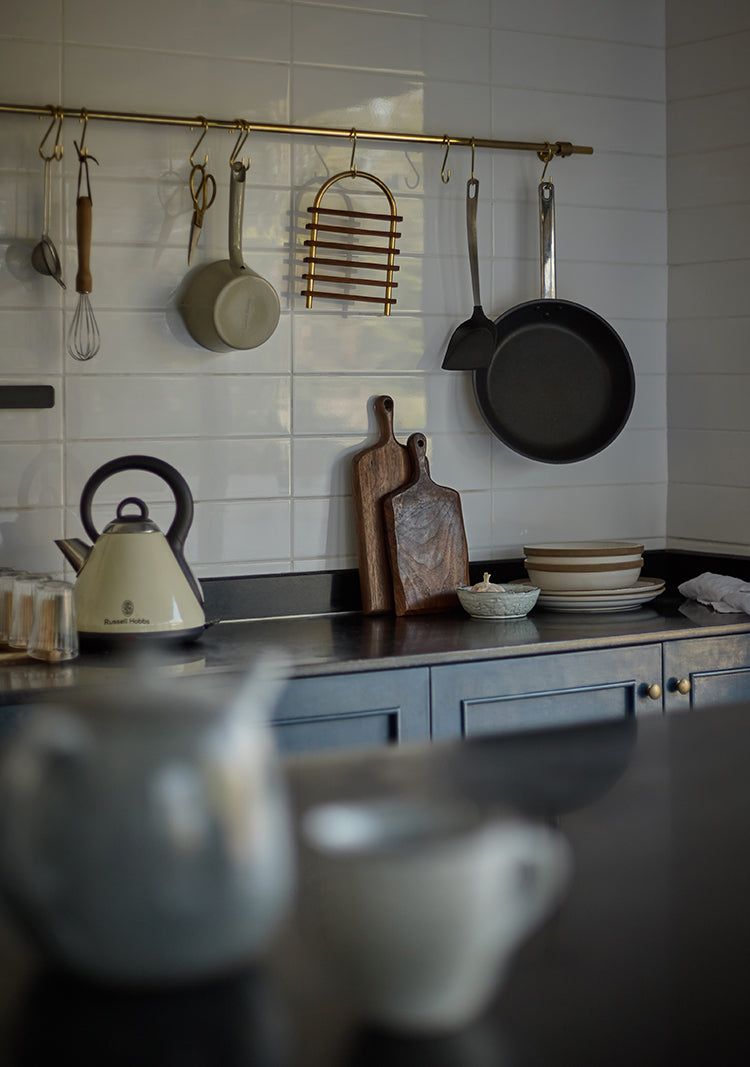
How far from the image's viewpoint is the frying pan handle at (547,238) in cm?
251

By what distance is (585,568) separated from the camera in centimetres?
234

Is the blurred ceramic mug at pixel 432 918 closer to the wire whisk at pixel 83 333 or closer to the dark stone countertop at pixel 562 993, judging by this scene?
the dark stone countertop at pixel 562 993

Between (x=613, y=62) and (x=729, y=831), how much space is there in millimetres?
2276

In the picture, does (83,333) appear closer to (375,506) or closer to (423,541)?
(375,506)

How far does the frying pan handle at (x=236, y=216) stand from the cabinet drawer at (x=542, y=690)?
0.86m

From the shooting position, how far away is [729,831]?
2.50 feet

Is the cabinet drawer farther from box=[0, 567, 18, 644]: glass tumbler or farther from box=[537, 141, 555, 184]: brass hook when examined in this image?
box=[537, 141, 555, 184]: brass hook

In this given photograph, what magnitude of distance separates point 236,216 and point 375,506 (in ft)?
2.08

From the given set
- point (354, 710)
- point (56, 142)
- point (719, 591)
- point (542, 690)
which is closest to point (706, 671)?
point (719, 591)

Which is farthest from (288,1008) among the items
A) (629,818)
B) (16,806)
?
(629,818)

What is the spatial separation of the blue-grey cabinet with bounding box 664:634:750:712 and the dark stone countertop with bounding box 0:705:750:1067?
1366mm

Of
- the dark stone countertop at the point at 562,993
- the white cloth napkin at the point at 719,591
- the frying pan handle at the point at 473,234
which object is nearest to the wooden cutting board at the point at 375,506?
the frying pan handle at the point at 473,234

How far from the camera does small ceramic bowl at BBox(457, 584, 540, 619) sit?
2.24m

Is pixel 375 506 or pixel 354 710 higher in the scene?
pixel 375 506
